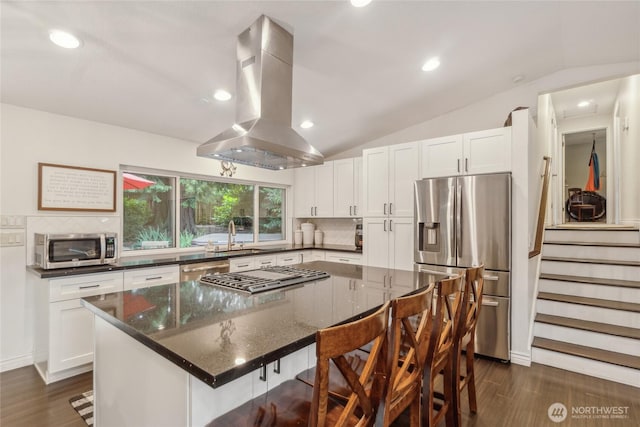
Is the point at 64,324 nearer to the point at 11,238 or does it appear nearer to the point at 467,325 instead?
the point at 11,238

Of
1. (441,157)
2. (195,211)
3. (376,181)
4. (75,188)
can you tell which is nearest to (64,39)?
(75,188)

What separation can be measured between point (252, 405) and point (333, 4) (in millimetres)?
2416

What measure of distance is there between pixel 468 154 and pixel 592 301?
1.91m

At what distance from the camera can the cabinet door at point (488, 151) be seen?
119 inches

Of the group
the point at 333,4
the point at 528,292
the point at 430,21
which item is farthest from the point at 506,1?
the point at 528,292

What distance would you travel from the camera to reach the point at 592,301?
3062mm

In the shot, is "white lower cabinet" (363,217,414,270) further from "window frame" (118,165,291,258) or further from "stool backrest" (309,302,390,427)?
"stool backrest" (309,302,390,427)

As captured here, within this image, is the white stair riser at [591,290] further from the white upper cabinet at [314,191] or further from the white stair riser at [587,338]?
the white upper cabinet at [314,191]

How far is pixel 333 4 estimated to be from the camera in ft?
6.90

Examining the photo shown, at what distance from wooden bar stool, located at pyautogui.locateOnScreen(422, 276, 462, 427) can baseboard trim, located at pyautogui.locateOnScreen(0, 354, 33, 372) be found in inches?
131

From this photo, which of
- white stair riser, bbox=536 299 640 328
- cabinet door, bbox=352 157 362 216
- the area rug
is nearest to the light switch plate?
the area rug

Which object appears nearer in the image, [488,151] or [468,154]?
[488,151]

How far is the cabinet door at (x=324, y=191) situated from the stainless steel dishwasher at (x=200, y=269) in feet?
6.16

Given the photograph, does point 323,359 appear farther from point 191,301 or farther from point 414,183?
point 414,183
